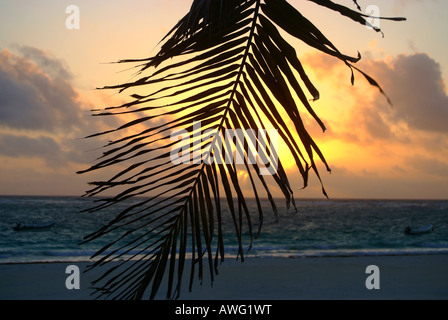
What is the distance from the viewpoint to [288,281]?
9.22 m

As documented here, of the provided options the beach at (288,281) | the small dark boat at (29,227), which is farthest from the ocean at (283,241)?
the beach at (288,281)

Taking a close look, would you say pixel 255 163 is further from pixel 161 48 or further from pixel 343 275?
pixel 343 275

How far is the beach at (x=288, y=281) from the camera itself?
8203 millimetres

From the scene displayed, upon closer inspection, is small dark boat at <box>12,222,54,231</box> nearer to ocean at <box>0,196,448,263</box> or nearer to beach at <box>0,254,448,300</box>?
ocean at <box>0,196,448,263</box>

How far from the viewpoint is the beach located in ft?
26.9

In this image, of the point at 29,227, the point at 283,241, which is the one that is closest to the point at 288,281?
the point at 283,241

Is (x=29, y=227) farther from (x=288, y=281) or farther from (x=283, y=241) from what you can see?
(x=288, y=281)

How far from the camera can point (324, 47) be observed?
808 mm

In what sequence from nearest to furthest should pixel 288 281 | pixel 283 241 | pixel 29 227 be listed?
pixel 288 281, pixel 283 241, pixel 29 227

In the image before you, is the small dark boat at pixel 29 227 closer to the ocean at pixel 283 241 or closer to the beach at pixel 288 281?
the ocean at pixel 283 241

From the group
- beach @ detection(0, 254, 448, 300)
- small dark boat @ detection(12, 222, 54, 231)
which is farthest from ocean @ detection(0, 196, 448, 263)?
beach @ detection(0, 254, 448, 300)

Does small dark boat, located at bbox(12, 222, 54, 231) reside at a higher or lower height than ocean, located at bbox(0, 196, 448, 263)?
higher

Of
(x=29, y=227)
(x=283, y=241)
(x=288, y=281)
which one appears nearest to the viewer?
(x=288, y=281)
